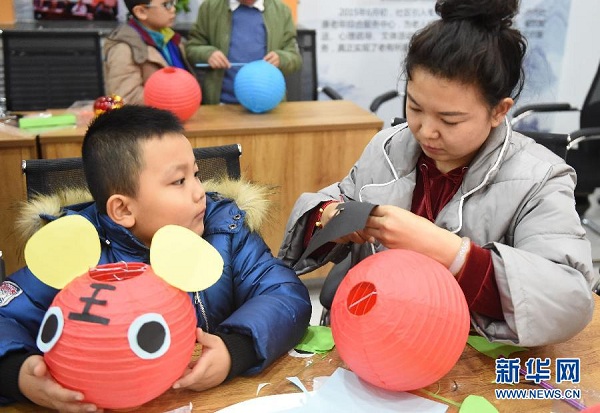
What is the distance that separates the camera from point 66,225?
2.78 feet

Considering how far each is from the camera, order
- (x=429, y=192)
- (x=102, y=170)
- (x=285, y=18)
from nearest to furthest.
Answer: (x=102, y=170), (x=429, y=192), (x=285, y=18)

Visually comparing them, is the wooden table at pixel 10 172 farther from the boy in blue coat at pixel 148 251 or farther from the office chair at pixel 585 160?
the office chair at pixel 585 160

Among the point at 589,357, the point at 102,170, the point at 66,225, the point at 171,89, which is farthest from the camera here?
the point at 171,89

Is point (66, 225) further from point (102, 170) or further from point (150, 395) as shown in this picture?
point (102, 170)

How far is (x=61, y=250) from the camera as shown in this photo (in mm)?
850

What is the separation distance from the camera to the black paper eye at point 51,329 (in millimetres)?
809

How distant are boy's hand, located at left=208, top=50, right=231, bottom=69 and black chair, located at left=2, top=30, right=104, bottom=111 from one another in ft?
2.17

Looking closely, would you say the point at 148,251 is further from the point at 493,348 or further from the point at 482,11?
the point at 482,11

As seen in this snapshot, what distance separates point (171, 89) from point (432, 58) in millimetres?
1598

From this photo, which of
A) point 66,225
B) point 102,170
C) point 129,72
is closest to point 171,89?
point 129,72

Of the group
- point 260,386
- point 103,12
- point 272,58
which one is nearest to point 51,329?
point 260,386

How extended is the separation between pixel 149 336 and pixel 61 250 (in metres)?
0.18

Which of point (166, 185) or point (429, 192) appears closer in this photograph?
point (166, 185)

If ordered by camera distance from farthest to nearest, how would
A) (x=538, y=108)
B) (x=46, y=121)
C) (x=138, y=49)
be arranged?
1. (x=538, y=108)
2. (x=138, y=49)
3. (x=46, y=121)
